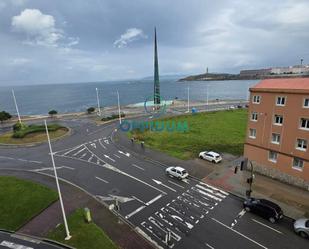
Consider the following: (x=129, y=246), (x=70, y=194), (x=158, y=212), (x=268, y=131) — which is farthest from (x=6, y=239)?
(x=268, y=131)

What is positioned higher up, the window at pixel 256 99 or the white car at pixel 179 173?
the window at pixel 256 99

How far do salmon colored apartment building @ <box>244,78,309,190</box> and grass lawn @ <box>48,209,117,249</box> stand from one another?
22891mm

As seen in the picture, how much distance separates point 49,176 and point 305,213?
33236mm

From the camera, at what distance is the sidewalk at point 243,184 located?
22812mm

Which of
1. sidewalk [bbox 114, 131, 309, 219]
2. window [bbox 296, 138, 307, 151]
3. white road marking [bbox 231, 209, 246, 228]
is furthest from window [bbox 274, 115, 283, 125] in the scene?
white road marking [bbox 231, 209, 246, 228]

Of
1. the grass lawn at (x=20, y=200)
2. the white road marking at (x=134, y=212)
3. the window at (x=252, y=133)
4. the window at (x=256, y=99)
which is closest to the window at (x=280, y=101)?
the window at (x=256, y=99)

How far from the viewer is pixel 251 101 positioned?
28.8m

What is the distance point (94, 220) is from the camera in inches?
824

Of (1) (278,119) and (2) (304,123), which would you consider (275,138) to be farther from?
(2) (304,123)

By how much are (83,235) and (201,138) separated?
34.2 meters

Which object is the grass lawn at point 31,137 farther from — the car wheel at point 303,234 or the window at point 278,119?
the car wheel at point 303,234

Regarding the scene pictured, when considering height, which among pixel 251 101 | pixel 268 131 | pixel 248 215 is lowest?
pixel 248 215

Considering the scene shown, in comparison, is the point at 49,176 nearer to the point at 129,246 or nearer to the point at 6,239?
the point at 6,239

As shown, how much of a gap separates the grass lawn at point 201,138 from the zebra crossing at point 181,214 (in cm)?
1146
